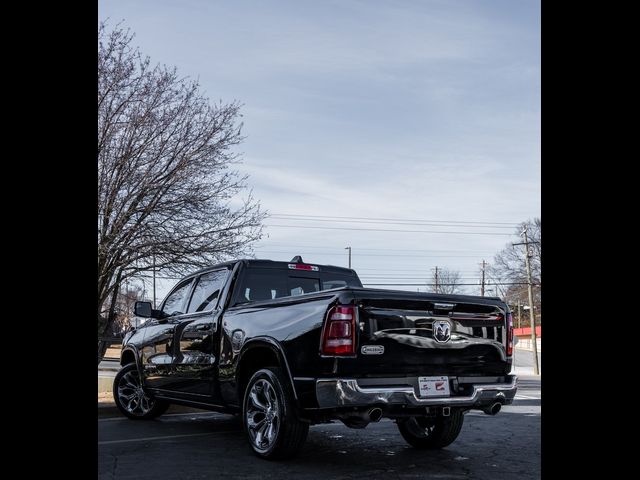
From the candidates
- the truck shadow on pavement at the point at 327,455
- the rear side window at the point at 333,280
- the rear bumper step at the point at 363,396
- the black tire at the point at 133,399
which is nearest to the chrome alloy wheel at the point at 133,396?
the black tire at the point at 133,399

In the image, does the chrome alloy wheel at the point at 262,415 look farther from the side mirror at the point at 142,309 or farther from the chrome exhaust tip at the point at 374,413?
the side mirror at the point at 142,309

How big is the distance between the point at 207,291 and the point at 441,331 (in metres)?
3.11

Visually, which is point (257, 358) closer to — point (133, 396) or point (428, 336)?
point (428, 336)

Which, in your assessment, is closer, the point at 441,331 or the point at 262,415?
the point at 441,331

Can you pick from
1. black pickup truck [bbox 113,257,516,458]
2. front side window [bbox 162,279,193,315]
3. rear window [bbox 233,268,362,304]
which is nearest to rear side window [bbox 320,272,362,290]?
rear window [bbox 233,268,362,304]

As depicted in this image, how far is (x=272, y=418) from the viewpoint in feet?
22.1

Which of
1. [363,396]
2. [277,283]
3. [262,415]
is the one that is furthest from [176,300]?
[363,396]

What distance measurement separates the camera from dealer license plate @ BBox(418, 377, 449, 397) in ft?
20.7

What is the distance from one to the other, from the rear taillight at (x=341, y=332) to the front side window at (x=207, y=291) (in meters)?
2.42

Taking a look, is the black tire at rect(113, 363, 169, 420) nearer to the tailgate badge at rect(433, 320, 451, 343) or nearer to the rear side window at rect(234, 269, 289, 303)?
the rear side window at rect(234, 269, 289, 303)

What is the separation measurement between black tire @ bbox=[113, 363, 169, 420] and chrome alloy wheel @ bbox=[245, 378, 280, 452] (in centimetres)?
365
